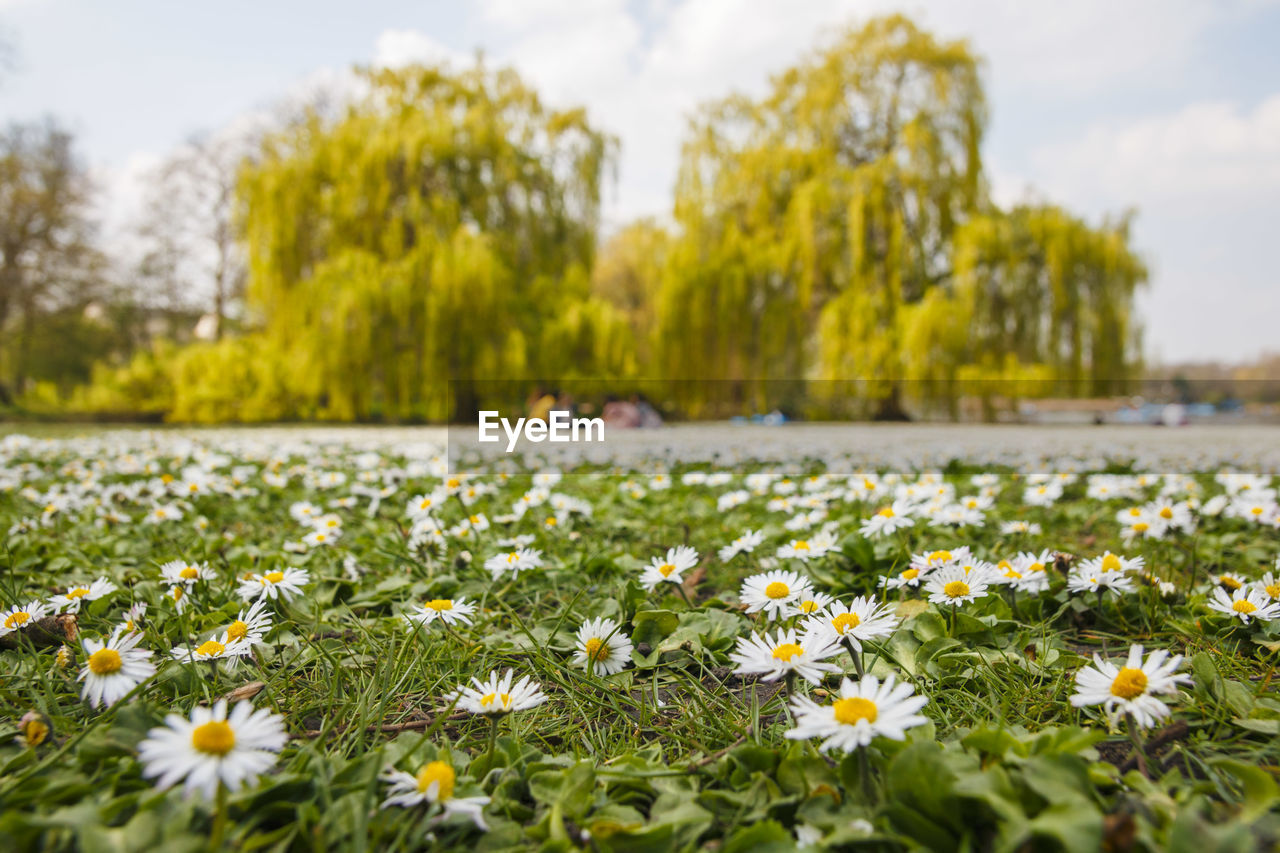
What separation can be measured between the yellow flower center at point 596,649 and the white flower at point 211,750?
0.51 m

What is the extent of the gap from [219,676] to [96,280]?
70.1 feet

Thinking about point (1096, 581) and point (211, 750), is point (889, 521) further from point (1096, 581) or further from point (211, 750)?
point (211, 750)

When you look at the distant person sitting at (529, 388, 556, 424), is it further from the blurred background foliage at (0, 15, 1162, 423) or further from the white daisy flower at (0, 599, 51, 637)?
the white daisy flower at (0, 599, 51, 637)

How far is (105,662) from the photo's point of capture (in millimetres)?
868

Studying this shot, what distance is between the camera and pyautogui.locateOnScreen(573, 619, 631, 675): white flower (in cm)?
109

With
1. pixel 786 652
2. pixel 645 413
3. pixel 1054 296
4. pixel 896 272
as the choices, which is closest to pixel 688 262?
pixel 645 413

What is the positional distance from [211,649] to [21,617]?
→ 1.19 ft

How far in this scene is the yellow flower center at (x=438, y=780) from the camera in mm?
684

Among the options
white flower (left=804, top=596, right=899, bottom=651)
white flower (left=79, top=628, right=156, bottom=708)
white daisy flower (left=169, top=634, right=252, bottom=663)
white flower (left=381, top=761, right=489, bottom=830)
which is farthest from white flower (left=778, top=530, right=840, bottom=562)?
white flower (left=79, top=628, right=156, bottom=708)

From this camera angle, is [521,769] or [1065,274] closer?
[521,769]

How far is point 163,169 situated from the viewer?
18094 millimetres

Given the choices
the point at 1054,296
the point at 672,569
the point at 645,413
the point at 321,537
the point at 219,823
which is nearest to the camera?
the point at 219,823

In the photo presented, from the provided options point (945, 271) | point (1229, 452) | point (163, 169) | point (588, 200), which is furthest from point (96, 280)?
point (1229, 452)

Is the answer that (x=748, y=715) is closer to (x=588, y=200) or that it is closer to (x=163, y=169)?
(x=588, y=200)
